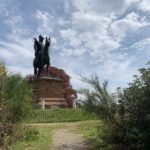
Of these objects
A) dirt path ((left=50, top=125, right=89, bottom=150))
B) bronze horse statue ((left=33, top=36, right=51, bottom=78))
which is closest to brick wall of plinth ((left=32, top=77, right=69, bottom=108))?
bronze horse statue ((left=33, top=36, right=51, bottom=78))

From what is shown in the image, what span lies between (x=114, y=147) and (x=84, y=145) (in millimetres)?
1544

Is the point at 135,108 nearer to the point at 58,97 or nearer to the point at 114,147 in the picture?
the point at 114,147

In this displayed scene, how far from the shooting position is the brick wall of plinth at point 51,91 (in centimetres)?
3316

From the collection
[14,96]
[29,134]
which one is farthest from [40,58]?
[14,96]

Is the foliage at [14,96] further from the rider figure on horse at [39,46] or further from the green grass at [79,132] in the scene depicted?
the rider figure on horse at [39,46]

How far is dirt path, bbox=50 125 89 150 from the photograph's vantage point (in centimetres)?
1360

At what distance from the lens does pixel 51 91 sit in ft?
112

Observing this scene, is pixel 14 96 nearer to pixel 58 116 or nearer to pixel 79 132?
pixel 79 132

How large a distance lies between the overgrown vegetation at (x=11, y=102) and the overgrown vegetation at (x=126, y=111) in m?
2.38

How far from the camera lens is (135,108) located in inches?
476

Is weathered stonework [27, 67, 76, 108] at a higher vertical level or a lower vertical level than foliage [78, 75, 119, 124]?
higher

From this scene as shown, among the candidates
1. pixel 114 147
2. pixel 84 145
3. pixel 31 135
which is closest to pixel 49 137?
pixel 31 135

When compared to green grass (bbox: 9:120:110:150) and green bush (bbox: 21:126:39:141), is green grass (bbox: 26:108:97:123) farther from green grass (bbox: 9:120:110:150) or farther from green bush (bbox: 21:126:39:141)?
green bush (bbox: 21:126:39:141)

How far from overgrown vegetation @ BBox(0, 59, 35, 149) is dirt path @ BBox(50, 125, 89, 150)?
1339 millimetres
